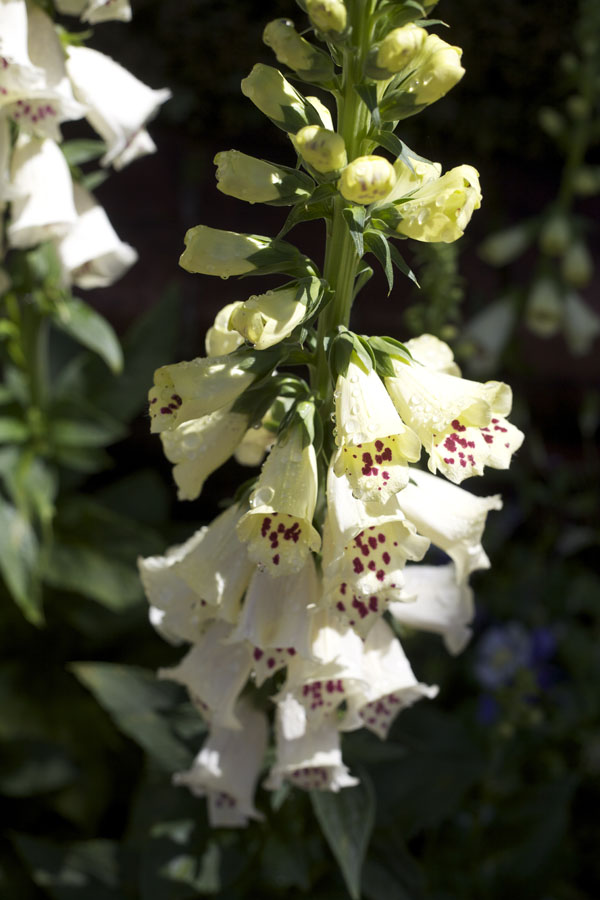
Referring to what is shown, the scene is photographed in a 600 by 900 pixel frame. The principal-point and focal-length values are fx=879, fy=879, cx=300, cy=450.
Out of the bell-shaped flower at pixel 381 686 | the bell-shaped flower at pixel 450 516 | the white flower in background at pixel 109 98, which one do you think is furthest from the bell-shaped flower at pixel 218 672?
the white flower in background at pixel 109 98

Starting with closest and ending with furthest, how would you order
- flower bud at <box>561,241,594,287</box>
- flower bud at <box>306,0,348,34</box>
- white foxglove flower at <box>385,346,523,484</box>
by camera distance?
flower bud at <box>306,0,348,34</box>, white foxglove flower at <box>385,346,523,484</box>, flower bud at <box>561,241,594,287</box>

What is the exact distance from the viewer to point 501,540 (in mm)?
2350

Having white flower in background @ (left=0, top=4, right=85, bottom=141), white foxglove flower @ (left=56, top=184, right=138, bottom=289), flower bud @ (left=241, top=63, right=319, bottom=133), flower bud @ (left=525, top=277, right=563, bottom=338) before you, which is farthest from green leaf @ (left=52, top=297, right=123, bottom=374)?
flower bud @ (left=525, top=277, right=563, bottom=338)

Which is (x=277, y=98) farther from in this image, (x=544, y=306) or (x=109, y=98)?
(x=544, y=306)

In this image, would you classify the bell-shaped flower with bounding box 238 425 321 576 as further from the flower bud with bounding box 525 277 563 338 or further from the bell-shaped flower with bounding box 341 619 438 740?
the flower bud with bounding box 525 277 563 338

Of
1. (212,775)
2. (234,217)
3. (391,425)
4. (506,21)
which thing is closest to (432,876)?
(212,775)

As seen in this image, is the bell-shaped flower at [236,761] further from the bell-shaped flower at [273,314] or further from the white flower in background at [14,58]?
the white flower in background at [14,58]

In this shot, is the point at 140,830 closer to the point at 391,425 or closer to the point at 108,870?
the point at 108,870

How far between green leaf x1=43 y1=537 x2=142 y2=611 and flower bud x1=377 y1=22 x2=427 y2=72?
1.15 metres

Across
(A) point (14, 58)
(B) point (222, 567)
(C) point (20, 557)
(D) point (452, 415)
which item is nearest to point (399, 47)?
(D) point (452, 415)

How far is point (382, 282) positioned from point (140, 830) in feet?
5.31

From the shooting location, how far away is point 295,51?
78 cm

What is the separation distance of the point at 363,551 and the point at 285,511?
0.31 feet

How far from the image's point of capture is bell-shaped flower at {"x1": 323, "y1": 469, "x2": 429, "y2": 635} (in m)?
0.86
